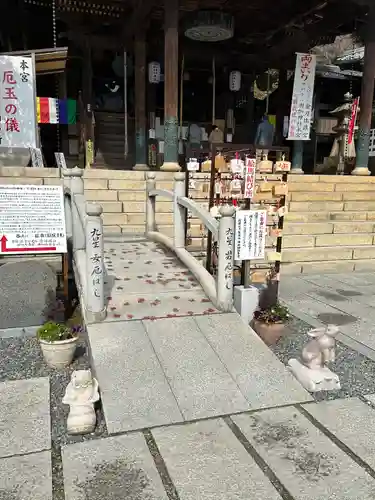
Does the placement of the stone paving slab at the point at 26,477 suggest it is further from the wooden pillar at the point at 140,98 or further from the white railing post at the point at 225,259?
the wooden pillar at the point at 140,98

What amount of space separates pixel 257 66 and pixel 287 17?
275 centimetres

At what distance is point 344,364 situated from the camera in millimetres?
4316

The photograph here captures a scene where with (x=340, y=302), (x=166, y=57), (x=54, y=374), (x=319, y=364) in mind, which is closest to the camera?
(x=319, y=364)

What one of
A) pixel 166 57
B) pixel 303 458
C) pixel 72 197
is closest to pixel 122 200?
Answer: pixel 72 197

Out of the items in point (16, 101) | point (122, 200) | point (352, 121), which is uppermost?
point (352, 121)

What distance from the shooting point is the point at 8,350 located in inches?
181

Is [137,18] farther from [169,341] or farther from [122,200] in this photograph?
[169,341]

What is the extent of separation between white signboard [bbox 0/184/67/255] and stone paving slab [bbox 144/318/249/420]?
1866 millimetres

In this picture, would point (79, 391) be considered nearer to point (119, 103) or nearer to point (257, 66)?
point (119, 103)

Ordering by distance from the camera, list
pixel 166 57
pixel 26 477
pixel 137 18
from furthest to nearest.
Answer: pixel 137 18 → pixel 166 57 → pixel 26 477

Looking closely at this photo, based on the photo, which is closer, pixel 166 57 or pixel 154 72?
pixel 166 57

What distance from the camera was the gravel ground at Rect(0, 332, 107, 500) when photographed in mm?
2818

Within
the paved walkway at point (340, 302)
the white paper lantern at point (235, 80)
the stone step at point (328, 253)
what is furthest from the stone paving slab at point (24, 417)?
the white paper lantern at point (235, 80)

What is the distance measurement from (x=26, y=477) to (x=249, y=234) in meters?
3.28
